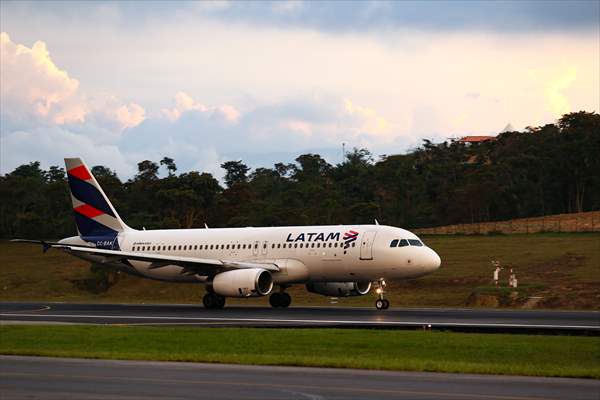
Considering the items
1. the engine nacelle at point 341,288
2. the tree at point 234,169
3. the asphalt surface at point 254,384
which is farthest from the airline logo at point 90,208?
the tree at point 234,169

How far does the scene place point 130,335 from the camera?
30844mm

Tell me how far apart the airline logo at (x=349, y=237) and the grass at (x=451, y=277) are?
21.4 feet

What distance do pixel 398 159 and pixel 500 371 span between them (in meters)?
105

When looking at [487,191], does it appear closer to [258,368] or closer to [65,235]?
[65,235]

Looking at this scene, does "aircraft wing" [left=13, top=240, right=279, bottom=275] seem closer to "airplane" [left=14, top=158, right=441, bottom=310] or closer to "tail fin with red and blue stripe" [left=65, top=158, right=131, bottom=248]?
"airplane" [left=14, top=158, right=441, bottom=310]

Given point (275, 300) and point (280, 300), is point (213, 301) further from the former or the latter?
point (280, 300)

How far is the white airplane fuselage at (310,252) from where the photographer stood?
152 feet

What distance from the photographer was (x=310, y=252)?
48.3 metres

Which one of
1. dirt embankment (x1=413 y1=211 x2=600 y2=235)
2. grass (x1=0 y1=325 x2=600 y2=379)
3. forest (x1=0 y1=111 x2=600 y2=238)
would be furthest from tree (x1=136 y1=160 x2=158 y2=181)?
grass (x1=0 y1=325 x2=600 y2=379)

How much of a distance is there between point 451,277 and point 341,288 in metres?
13.8

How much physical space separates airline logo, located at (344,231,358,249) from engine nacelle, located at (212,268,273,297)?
3747mm

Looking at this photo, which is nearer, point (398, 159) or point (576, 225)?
point (576, 225)

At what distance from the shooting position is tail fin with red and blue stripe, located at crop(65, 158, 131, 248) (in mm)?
57094

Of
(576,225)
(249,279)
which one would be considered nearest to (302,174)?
(576,225)
